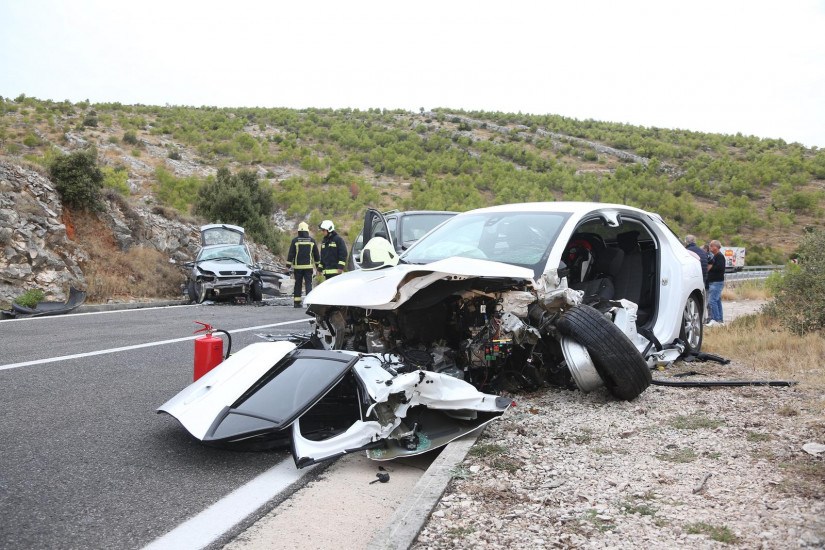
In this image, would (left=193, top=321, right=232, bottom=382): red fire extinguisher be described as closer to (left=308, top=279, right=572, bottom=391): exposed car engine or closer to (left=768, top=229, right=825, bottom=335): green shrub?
(left=308, top=279, right=572, bottom=391): exposed car engine

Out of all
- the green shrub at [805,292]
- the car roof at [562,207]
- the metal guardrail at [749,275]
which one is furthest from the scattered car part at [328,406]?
the metal guardrail at [749,275]

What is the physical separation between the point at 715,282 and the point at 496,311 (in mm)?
10281

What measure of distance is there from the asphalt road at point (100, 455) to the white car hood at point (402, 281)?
1.26m

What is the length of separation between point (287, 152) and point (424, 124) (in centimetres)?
2136

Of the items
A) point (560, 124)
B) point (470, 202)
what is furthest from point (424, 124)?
point (470, 202)

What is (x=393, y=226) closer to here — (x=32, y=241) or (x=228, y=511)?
(x=228, y=511)

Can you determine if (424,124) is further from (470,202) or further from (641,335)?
(641,335)

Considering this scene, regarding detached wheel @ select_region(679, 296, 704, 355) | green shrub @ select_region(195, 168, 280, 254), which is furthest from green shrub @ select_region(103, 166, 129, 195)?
detached wheel @ select_region(679, 296, 704, 355)

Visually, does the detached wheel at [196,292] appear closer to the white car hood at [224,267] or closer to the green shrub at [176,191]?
the white car hood at [224,267]

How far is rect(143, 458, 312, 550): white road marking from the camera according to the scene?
3.16 meters

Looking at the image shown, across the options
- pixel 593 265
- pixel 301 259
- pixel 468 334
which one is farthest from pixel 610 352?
pixel 301 259

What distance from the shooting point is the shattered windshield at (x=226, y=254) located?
16984 mm

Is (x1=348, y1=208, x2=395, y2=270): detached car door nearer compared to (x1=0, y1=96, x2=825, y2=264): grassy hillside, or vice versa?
(x1=348, y1=208, x2=395, y2=270): detached car door

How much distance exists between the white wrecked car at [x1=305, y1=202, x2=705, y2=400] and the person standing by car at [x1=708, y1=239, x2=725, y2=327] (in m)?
7.78
